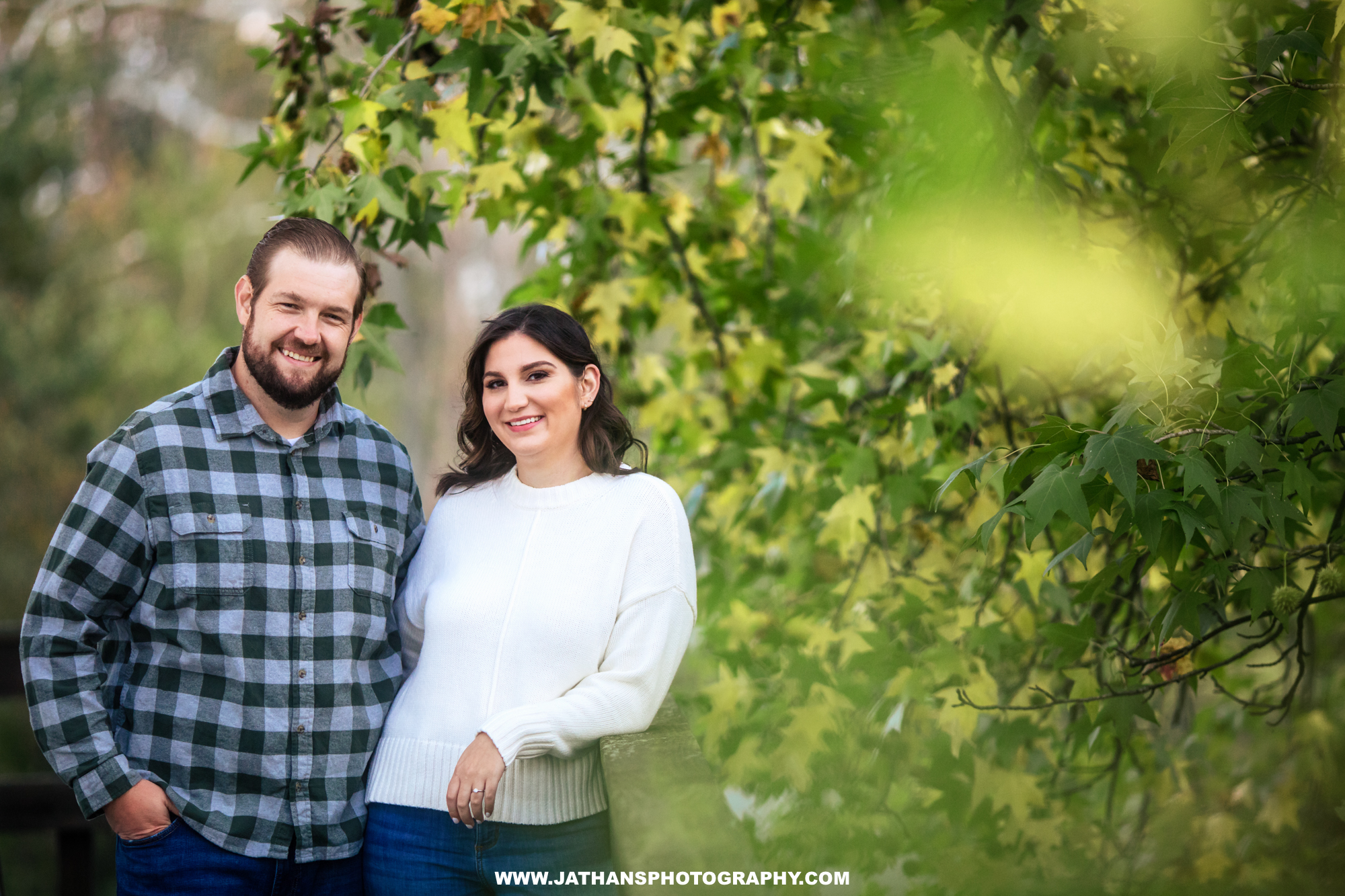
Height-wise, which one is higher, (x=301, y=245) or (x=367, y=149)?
(x=367, y=149)

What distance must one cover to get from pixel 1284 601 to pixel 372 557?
1.62 metres

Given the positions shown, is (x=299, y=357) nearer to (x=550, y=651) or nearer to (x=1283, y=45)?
(x=550, y=651)

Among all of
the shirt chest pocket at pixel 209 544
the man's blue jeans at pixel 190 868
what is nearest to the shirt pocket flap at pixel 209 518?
the shirt chest pocket at pixel 209 544

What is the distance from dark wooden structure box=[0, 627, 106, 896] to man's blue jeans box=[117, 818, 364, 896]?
155 cm

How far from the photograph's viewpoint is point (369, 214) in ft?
7.04

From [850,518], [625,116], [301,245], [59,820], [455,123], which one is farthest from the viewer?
[625,116]

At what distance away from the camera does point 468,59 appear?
7.20ft

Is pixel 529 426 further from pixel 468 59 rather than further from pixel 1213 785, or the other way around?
pixel 1213 785

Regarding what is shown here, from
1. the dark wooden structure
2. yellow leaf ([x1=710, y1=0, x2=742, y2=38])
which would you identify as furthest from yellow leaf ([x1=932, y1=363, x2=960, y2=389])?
the dark wooden structure

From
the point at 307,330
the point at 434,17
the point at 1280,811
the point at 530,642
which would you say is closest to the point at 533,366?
the point at 307,330

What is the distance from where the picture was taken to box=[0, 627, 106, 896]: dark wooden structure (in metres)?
3.03

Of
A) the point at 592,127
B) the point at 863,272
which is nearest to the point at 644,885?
the point at 863,272

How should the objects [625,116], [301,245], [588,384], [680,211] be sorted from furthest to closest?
1. [680,211]
2. [625,116]
3. [588,384]
4. [301,245]

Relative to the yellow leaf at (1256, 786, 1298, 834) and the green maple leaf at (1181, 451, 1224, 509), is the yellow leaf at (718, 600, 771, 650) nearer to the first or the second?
the yellow leaf at (1256, 786, 1298, 834)
